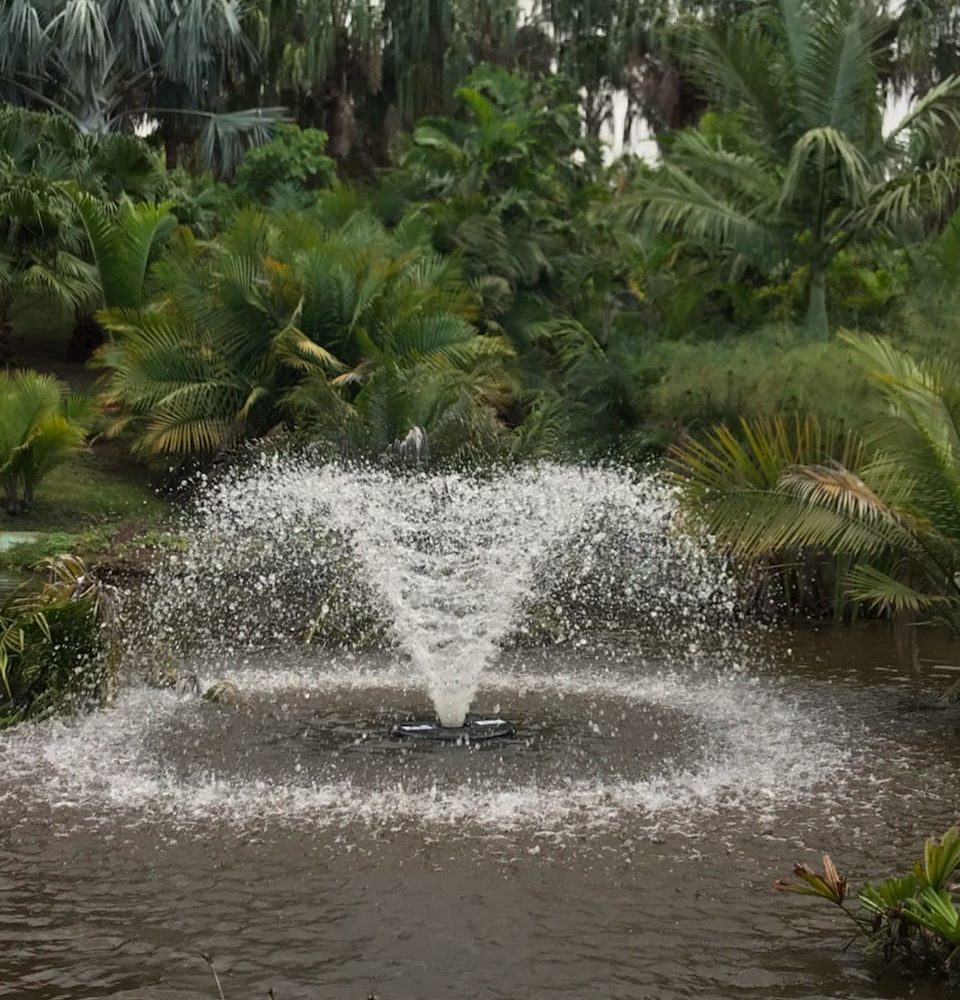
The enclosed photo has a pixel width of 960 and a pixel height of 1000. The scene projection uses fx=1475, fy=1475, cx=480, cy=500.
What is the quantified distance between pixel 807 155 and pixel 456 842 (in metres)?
13.7

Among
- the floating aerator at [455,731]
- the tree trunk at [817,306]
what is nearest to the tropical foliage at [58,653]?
the floating aerator at [455,731]

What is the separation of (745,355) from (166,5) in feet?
54.7

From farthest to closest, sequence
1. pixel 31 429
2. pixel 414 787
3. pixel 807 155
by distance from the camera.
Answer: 1. pixel 807 155
2. pixel 31 429
3. pixel 414 787

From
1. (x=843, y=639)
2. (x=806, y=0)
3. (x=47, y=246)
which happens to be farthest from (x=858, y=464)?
(x=47, y=246)

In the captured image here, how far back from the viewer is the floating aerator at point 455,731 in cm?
855

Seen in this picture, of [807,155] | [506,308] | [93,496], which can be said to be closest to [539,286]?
[506,308]

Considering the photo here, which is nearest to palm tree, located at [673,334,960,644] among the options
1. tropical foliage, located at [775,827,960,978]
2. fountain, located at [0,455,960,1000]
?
fountain, located at [0,455,960,1000]

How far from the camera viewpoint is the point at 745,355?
1723 centimetres

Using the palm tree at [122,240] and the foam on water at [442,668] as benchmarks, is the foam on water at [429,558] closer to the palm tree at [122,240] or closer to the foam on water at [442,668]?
the foam on water at [442,668]

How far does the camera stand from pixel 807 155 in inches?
723

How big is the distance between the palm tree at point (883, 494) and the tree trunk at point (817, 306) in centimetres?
924

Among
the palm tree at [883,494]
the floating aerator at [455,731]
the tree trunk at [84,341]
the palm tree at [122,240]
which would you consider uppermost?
the palm tree at [122,240]

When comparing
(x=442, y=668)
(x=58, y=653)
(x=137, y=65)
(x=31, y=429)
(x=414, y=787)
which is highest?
(x=137, y=65)

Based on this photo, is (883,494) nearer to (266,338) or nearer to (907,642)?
(907,642)
